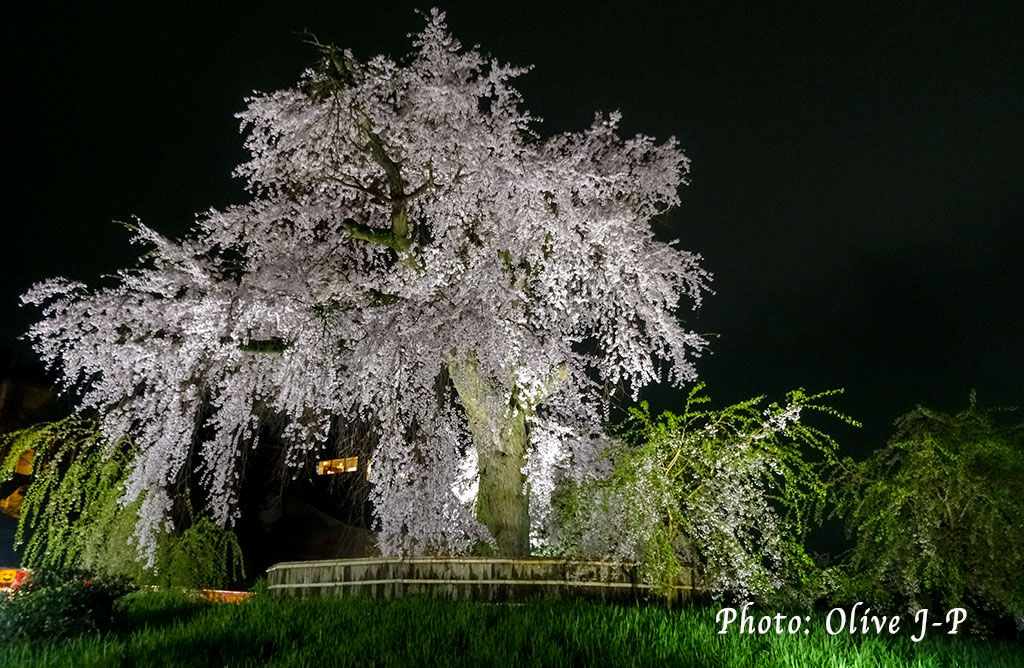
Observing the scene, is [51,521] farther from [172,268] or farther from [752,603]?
[752,603]

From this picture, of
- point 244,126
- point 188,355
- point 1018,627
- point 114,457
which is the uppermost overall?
point 244,126

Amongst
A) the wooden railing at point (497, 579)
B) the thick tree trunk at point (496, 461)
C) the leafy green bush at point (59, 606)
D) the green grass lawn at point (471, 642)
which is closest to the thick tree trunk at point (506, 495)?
the thick tree trunk at point (496, 461)

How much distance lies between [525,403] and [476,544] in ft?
6.82

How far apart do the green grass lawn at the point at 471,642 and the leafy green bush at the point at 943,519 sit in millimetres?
599

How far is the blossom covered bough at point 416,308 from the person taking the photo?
10.3 m

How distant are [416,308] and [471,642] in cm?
475

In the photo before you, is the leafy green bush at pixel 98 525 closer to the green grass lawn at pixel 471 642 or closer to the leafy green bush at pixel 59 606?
the leafy green bush at pixel 59 606

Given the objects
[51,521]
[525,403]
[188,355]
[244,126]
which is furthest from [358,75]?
[51,521]

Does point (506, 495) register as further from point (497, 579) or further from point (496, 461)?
point (497, 579)

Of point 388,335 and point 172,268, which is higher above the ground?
point 172,268

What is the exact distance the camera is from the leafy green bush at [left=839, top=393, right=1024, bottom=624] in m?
8.23

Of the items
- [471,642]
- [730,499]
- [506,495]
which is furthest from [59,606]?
[730,499]

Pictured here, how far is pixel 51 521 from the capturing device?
1273 centimetres

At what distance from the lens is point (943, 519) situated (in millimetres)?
8594
